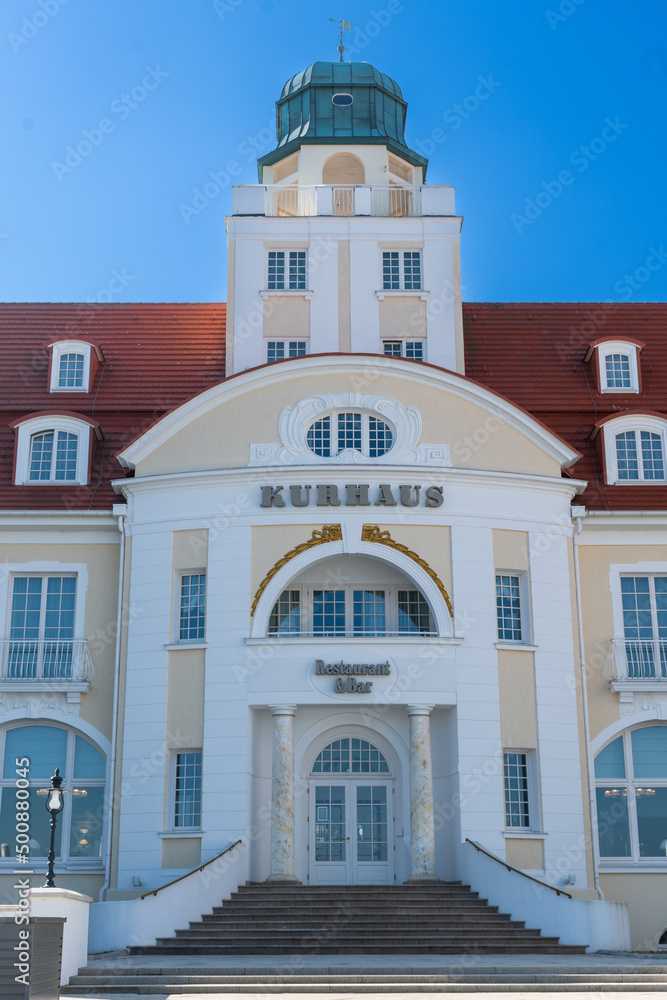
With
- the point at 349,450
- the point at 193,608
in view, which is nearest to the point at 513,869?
the point at 193,608

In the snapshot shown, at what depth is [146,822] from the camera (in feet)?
86.7

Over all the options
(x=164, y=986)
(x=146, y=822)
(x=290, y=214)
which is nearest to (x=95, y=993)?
(x=164, y=986)

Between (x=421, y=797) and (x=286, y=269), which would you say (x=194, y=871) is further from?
(x=286, y=269)

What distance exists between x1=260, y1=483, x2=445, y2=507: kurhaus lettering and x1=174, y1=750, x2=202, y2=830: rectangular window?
231 inches

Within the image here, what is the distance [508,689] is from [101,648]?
9.52 metres

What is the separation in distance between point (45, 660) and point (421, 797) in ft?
30.9

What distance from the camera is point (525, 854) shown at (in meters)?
26.2

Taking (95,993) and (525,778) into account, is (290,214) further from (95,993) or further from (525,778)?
(95,993)

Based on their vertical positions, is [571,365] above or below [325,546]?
above

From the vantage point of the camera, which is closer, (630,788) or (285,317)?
(630,788)

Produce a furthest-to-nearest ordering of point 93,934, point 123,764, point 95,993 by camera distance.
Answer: point 123,764, point 93,934, point 95,993

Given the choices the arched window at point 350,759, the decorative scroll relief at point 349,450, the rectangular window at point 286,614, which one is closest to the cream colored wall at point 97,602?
the rectangular window at point 286,614

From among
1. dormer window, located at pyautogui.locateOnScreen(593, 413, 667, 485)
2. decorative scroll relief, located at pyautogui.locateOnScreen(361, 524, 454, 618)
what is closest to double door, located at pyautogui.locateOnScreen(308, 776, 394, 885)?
decorative scroll relief, located at pyautogui.locateOnScreen(361, 524, 454, 618)

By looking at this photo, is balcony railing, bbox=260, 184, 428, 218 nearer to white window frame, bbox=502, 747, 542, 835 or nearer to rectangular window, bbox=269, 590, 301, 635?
rectangular window, bbox=269, 590, 301, 635
